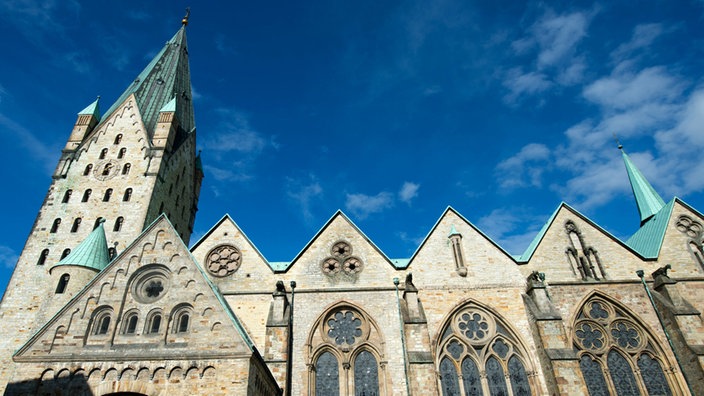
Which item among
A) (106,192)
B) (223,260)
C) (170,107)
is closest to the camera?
(223,260)

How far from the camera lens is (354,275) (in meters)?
20.4

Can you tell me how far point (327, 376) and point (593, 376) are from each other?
429 inches

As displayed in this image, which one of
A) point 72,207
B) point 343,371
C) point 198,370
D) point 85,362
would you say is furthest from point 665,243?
point 72,207

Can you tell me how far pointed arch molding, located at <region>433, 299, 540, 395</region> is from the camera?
17656 millimetres

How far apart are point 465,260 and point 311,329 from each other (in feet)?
26.1

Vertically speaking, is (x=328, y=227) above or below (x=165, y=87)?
below

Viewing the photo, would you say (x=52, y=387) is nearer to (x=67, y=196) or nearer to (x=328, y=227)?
(x=328, y=227)

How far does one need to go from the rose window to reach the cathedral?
0.06 meters

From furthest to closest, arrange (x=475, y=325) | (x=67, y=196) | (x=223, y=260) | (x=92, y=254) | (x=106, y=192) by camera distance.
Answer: (x=106, y=192)
(x=67, y=196)
(x=223, y=260)
(x=92, y=254)
(x=475, y=325)

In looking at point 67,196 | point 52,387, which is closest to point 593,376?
point 52,387

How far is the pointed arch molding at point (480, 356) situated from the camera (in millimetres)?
17656

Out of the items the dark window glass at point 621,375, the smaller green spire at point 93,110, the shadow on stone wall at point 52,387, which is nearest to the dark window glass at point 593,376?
the dark window glass at point 621,375

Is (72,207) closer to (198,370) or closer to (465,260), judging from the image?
(198,370)

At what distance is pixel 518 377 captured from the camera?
17.9m
